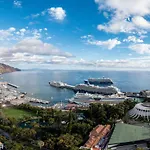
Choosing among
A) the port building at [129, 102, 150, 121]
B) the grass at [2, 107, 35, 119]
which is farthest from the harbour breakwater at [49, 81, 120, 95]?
the grass at [2, 107, 35, 119]

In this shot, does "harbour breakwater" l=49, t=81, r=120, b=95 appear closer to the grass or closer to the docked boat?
the docked boat

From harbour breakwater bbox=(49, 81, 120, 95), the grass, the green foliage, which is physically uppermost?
harbour breakwater bbox=(49, 81, 120, 95)

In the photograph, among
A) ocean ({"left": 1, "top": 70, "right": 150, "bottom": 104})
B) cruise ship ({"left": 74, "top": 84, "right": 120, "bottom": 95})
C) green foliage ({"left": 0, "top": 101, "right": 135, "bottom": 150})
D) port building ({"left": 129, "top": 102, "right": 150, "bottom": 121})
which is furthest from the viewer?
cruise ship ({"left": 74, "top": 84, "right": 120, "bottom": 95})

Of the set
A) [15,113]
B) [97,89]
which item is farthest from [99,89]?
[15,113]

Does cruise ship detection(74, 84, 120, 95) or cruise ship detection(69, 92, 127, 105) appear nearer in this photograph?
cruise ship detection(69, 92, 127, 105)

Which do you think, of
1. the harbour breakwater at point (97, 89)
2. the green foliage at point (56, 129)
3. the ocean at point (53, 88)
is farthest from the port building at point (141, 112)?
the harbour breakwater at point (97, 89)

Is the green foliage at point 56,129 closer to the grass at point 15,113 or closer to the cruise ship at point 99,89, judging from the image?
the grass at point 15,113

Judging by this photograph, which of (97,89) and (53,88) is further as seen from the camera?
(53,88)

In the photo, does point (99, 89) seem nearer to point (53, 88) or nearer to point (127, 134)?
point (53, 88)
